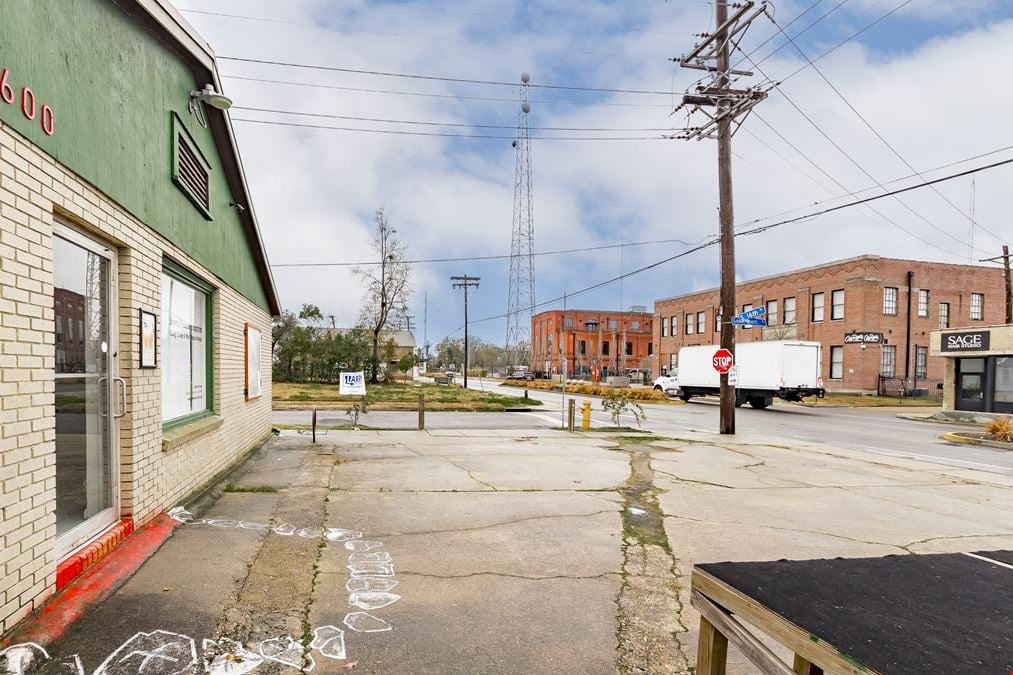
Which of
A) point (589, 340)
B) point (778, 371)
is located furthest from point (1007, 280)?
point (589, 340)

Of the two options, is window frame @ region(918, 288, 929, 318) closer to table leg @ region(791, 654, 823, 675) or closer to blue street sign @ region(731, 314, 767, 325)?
blue street sign @ region(731, 314, 767, 325)

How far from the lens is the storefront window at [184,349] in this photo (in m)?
6.34

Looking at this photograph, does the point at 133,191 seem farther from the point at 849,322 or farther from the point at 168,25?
the point at 849,322

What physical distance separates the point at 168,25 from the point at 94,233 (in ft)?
8.31

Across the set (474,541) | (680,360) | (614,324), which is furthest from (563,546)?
(614,324)

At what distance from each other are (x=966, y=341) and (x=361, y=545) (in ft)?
99.2

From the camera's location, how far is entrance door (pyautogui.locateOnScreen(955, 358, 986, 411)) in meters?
26.0

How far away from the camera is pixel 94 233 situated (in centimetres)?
447

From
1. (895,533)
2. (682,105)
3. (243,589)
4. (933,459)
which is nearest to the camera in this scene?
(243,589)

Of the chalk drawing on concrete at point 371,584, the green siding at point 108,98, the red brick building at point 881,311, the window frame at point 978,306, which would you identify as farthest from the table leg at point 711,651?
the window frame at point 978,306

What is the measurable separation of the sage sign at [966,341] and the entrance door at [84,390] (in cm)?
3152

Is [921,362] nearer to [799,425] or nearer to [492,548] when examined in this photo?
[799,425]

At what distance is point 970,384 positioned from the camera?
86.8ft

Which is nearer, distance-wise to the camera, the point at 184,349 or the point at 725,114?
the point at 184,349
